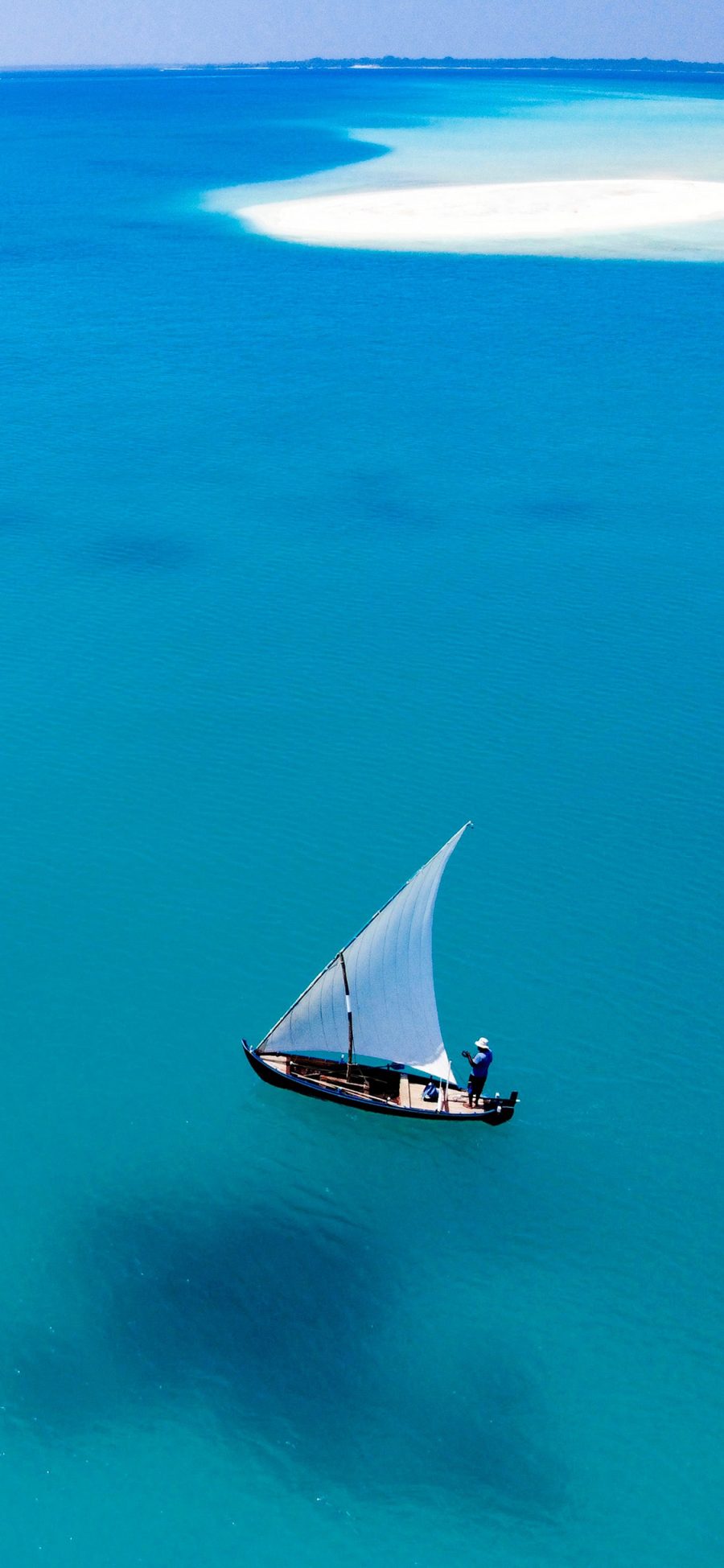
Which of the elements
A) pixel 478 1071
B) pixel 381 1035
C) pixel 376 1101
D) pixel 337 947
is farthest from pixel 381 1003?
pixel 337 947

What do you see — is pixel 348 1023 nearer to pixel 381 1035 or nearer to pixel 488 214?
pixel 381 1035

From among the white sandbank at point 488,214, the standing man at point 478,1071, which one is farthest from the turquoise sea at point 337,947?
the white sandbank at point 488,214

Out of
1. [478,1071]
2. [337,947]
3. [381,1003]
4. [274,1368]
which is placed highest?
[337,947]

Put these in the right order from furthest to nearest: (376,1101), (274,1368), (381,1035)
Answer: (381,1035)
(376,1101)
(274,1368)

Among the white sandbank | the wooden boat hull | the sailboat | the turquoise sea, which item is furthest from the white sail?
the white sandbank

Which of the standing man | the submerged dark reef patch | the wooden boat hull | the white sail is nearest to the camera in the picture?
the submerged dark reef patch

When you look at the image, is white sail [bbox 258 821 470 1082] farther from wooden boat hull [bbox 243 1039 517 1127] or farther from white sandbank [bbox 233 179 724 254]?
white sandbank [bbox 233 179 724 254]

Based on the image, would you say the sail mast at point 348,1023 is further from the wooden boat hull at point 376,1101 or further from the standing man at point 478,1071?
the standing man at point 478,1071
